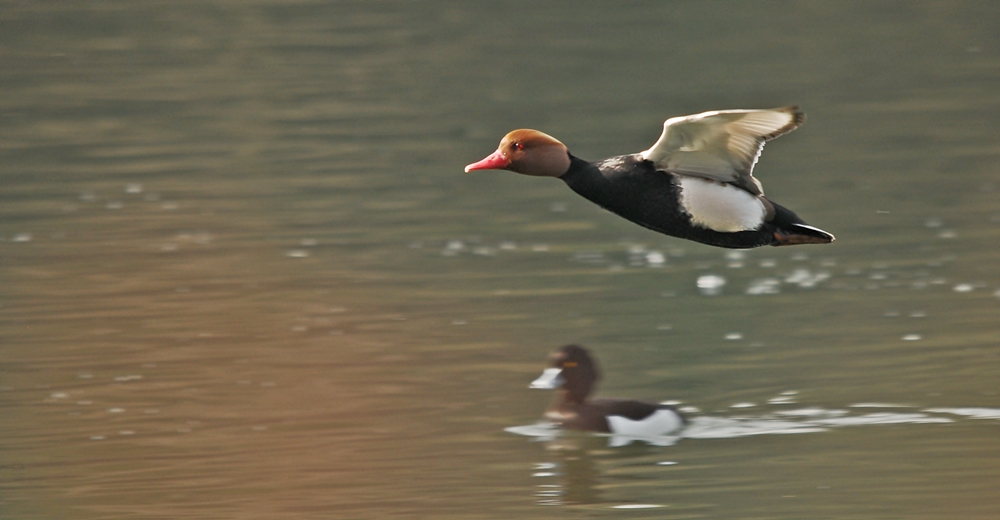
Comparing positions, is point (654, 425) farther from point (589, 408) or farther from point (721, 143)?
point (721, 143)

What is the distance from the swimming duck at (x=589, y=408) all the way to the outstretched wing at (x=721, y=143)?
4785 millimetres

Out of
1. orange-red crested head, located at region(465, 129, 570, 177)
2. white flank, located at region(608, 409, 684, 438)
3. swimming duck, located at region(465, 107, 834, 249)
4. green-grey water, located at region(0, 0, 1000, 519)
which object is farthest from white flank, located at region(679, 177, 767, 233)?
white flank, located at region(608, 409, 684, 438)

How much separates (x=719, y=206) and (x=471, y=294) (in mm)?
8821

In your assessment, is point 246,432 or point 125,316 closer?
point 246,432

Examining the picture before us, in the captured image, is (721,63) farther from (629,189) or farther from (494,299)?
(629,189)

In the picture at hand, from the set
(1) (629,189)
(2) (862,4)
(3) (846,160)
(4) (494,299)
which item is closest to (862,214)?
(3) (846,160)

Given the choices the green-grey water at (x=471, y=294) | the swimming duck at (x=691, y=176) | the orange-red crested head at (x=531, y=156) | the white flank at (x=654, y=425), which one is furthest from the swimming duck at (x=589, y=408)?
the orange-red crested head at (x=531, y=156)

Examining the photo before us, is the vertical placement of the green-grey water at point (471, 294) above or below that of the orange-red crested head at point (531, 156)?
below

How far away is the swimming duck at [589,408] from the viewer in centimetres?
1220

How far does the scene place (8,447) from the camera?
493 inches

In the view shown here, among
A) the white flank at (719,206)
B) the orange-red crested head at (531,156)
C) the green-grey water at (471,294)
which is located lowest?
the green-grey water at (471,294)

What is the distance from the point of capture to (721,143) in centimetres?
754

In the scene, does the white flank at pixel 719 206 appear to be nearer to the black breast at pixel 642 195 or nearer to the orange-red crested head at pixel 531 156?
the black breast at pixel 642 195

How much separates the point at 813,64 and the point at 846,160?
791 centimetres
